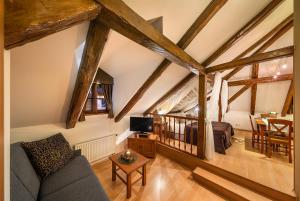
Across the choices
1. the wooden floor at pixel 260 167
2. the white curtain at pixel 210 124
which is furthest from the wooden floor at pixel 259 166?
the white curtain at pixel 210 124

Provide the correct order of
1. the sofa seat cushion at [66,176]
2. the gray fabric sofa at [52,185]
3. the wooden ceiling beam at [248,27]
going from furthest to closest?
the wooden ceiling beam at [248,27] < the sofa seat cushion at [66,176] < the gray fabric sofa at [52,185]

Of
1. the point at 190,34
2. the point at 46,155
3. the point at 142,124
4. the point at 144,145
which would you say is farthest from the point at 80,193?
the point at 190,34

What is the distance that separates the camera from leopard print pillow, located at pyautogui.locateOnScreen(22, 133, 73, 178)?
1.65 metres

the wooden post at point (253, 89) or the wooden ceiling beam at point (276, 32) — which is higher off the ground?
the wooden ceiling beam at point (276, 32)

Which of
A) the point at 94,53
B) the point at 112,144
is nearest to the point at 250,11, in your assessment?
the point at 94,53

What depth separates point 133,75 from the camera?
254 centimetres

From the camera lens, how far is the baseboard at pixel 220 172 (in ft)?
5.88

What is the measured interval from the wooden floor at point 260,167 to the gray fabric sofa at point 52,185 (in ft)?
7.35

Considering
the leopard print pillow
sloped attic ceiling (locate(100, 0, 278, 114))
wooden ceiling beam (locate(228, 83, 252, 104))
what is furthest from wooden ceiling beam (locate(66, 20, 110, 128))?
wooden ceiling beam (locate(228, 83, 252, 104))

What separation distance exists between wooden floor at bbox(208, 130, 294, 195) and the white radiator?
2.32 metres

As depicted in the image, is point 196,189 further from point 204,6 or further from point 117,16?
point 204,6

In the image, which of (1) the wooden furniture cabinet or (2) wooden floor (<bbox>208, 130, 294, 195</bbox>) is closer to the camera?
(2) wooden floor (<bbox>208, 130, 294, 195</bbox>)

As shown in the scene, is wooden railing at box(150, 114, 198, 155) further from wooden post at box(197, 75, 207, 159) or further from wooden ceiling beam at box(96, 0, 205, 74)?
wooden ceiling beam at box(96, 0, 205, 74)

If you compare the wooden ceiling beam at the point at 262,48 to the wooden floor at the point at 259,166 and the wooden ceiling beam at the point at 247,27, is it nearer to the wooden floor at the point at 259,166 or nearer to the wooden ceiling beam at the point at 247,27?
the wooden ceiling beam at the point at 247,27
